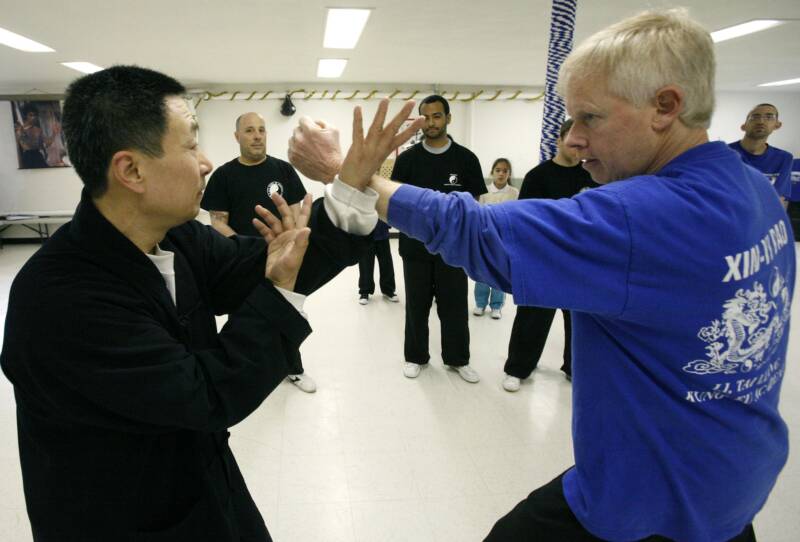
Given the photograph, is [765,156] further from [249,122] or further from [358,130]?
[358,130]

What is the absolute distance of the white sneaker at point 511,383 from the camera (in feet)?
10.2

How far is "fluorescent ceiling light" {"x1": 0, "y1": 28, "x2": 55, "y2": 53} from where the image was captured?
521 cm

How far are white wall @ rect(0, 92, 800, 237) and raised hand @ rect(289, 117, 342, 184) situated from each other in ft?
26.2

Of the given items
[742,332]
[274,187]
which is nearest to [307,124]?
[742,332]

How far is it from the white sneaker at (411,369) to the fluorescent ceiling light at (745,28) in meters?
4.73

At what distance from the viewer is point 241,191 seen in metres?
2.98

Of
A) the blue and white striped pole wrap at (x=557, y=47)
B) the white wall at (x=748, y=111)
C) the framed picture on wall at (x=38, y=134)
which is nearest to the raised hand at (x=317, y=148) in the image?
Result: the blue and white striped pole wrap at (x=557, y=47)

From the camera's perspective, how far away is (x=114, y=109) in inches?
35.1

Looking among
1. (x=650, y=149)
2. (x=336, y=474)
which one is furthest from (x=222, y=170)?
(x=650, y=149)

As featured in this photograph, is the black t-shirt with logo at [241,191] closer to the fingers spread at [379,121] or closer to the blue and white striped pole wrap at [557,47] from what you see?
the blue and white striped pole wrap at [557,47]

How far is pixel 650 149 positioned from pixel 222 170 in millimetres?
2659

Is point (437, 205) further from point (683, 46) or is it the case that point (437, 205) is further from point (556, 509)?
point (556, 509)

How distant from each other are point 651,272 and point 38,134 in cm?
1067

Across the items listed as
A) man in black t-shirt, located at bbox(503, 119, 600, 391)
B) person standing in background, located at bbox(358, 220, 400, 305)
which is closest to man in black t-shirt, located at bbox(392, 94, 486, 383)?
man in black t-shirt, located at bbox(503, 119, 600, 391)
